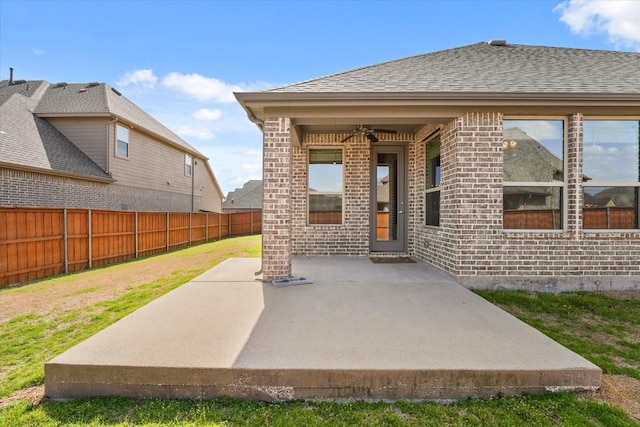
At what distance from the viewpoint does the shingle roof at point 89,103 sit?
40.2 feet

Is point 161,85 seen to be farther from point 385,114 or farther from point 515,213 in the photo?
point 515,213

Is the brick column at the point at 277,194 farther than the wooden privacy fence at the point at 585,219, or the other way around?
the wooden privacy fence at the point at 585,219

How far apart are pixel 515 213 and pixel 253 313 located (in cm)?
459

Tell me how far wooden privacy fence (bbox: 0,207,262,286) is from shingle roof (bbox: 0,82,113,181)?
111 inches

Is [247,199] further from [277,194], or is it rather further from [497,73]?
[497,73]

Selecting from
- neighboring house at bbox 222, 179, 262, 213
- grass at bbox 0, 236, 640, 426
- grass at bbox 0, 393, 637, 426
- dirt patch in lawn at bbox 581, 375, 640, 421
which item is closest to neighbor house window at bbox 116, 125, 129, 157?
grass at bbox 0, 236, 640, 426

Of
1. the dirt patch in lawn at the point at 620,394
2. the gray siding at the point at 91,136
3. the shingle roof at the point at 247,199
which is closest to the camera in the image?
the dirt patch in lawn at the point at 620,394

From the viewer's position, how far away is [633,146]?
16.8 ft

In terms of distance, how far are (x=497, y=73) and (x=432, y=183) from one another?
2361 mm

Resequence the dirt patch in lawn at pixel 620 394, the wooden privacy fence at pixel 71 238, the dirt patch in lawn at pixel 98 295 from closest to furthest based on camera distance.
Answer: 1. the dirt patch in lawn at pixel 620 394
2. the dirt patch in lawn at pixel 98 295
3. the wooden privacy fence at pixel 71 238

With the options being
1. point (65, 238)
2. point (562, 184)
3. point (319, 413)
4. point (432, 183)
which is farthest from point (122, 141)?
point (562, 184)

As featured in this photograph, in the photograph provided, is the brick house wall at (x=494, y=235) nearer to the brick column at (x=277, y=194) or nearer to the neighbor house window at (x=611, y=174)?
the brick column at (x=277, y=194)

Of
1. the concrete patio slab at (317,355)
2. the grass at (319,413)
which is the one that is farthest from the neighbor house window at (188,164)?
the grass at (319,413)

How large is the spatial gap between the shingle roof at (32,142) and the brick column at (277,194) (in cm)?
882
